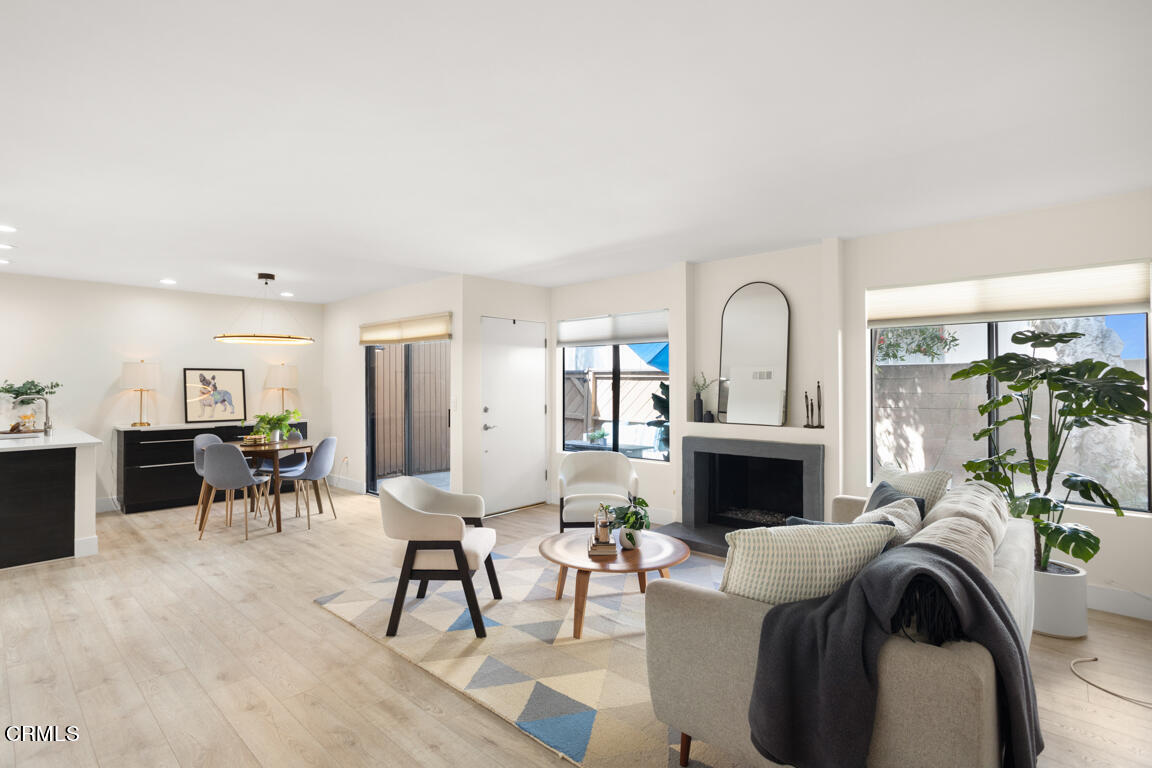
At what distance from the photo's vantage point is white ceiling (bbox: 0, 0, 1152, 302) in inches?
69.7

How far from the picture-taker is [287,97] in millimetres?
2207

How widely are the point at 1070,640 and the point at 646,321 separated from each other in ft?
12.4

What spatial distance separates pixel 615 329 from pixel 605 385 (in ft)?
2.06

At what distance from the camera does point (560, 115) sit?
237 centimetres

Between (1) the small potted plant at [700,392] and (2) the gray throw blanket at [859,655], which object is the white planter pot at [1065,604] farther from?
(1) the small potted plant at [700,392]

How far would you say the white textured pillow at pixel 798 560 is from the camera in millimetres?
1734

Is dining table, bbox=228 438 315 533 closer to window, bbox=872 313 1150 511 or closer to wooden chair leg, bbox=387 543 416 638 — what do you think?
wooden chair leg, bbox=387 543 416 638

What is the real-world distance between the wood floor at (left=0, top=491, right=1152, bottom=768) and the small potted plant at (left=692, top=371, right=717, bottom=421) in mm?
2677

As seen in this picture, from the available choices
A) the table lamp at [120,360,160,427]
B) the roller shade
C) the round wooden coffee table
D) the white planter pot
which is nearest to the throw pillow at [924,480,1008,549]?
the white planter pot

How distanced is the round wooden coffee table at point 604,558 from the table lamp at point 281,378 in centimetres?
528

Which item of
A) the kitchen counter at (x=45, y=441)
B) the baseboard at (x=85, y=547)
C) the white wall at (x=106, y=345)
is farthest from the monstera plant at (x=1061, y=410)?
the white wall at (x=106, y=345)

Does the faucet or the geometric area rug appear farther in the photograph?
the faucet

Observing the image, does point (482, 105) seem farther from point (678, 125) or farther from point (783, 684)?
point (783, 684)

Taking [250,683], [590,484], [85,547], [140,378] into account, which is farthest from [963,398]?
[140,378]
